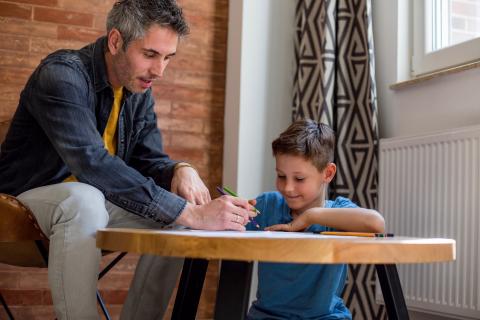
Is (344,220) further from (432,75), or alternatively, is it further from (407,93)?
(407,93)

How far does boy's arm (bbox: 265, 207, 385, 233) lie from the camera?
154cm

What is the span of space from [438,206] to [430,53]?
2.13 feet

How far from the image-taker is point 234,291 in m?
1.08

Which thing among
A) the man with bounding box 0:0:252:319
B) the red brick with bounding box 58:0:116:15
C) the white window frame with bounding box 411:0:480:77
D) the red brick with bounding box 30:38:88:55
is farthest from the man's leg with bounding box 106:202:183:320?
the red brick with bounding box 58:0:116:15

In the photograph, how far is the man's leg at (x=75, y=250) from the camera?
1451 millimetres

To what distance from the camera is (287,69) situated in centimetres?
300

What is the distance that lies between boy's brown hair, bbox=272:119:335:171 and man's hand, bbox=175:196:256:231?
1.16ft

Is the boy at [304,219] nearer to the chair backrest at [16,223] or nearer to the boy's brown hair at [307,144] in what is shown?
the boy's brown hair at [307,144]

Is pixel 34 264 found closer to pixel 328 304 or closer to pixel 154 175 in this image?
pixel 154 175

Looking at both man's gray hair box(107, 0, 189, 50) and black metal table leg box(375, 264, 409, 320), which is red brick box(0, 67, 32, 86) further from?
black metal table leg box(375, 264, 409, 320)

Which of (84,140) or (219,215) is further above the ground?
(84,140)

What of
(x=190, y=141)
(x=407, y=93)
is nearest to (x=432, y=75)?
(x=407, y=93)

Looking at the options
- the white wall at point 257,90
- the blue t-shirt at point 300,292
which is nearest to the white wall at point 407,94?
the white wall at point 257,90

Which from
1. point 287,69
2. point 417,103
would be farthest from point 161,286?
point 287,69
